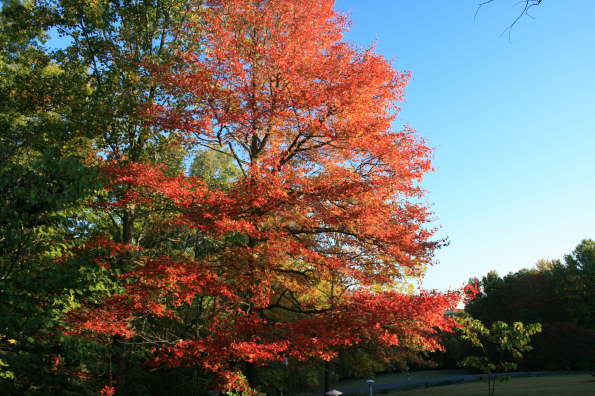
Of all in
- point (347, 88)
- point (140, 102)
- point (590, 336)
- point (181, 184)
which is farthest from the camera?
point (590, 336)

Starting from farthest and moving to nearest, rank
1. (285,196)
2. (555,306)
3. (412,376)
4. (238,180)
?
(412,376) → (555,306) → (238,180) → (285,196)

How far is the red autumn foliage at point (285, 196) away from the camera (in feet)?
40.8

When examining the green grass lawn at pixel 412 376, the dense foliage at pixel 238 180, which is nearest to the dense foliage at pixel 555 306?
the green grass lawn at pixel 412 376

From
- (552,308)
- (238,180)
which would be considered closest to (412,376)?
(552,308)

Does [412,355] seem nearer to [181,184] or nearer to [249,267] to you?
[249,267]

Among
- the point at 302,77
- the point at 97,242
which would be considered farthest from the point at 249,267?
the point at 302,77

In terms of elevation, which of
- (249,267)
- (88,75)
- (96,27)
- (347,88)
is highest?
(96,27)

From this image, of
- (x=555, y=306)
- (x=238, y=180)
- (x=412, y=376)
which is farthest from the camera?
(x=412, y=376)

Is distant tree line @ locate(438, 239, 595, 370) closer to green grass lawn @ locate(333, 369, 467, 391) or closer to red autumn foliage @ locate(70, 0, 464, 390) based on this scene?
green grass lawn @ locate(333, 369, 467, 391)

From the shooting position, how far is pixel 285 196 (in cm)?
1283

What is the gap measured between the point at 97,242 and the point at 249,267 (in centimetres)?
449

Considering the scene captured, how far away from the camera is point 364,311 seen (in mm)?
12930

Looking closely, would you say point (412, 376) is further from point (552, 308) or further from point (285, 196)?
point (285, 196)

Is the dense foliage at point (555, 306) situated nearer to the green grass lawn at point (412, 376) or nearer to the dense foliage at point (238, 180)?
the green grass lawn at point (412, 376)
